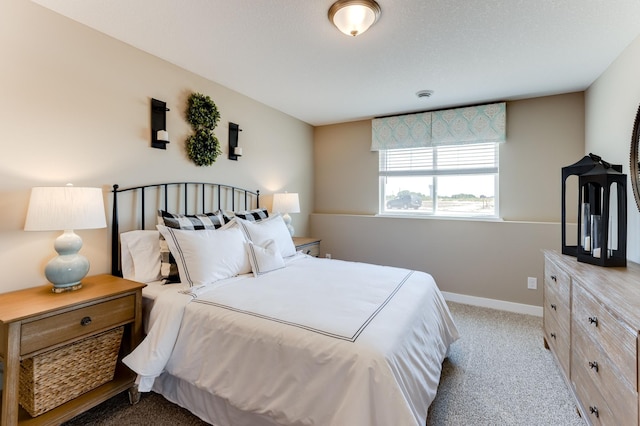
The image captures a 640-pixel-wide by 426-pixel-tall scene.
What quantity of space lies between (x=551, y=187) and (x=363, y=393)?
3279 millimetres

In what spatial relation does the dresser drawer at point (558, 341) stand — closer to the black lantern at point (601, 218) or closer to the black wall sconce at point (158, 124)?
the black lantern at point (601, 218)

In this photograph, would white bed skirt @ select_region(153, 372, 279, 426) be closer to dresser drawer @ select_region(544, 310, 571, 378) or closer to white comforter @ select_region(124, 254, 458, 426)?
white comforter @ select_region(124, 254, 458, 426)

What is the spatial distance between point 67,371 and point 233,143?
7.47ft

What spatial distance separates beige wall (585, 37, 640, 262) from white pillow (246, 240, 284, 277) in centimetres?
253

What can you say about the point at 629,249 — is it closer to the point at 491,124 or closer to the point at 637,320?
the point at 637,320

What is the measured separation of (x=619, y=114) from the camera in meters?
2.27

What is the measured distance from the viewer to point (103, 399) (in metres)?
1.66

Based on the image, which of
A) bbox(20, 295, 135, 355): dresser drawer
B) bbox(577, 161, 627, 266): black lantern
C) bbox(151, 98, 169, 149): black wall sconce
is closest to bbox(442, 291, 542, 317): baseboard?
bbox(577, 161, 627, 266): black lantern

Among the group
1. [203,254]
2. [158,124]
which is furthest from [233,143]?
[203,254]

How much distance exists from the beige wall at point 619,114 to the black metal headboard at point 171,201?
331 cm

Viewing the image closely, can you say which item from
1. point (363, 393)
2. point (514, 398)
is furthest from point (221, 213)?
point (514, 398)

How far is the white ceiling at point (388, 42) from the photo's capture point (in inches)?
70.2

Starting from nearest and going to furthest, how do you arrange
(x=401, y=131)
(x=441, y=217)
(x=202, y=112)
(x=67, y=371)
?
(x=67, y=371), (x=202, y=112), (x=441, y=217), (x=401, y=131)

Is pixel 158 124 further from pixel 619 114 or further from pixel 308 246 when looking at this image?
pixel 619 114
